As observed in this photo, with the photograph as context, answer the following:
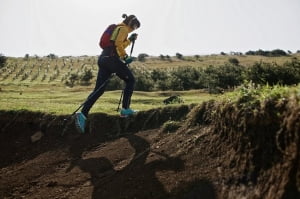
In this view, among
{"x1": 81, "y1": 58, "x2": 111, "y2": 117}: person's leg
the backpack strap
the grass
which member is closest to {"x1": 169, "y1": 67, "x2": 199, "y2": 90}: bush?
the grass

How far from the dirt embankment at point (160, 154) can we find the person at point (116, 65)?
657mm

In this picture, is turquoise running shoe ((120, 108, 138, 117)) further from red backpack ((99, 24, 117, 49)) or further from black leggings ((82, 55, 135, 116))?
red backpack ((99, 24, 117, 49))

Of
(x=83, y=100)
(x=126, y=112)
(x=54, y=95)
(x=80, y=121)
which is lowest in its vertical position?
(x=54, y=95)

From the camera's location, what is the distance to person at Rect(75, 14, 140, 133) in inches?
392

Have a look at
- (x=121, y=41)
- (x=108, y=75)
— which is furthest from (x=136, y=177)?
(x=121, y=41)

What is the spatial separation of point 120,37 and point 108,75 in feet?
3.80

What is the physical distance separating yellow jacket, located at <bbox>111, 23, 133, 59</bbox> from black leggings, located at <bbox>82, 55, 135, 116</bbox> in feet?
0.78

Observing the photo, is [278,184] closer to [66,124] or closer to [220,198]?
[220,198]

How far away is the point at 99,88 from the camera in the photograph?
10.2 m

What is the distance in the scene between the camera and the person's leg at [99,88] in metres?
10.2

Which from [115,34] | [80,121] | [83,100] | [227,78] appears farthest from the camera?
[227,78]

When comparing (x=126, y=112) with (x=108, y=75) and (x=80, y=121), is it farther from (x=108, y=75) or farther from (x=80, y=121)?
(x=80, y=121)

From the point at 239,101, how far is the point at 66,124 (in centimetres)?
637

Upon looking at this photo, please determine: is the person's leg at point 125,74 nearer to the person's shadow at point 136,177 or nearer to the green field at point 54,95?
the green field at point 54,95
